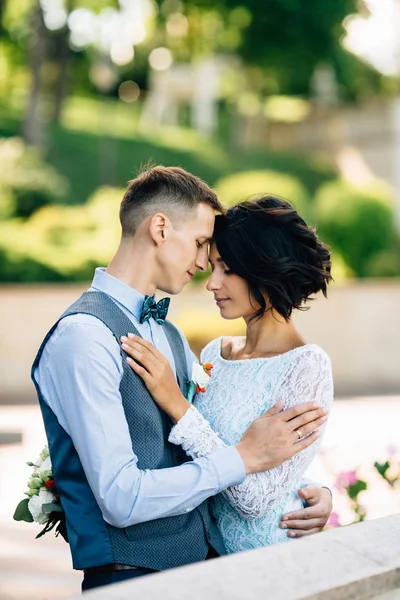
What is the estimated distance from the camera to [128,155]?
2394 cm

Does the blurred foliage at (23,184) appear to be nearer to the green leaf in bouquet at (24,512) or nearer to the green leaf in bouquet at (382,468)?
the green leaf in bouquet at (382,468)

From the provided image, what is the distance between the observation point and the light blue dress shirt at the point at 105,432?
2229mm

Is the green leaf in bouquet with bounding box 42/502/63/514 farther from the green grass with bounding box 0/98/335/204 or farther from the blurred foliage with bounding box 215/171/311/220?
the green grass with bounding box 0/98/335/204

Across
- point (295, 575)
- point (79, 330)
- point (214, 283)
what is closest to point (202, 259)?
point (214, 283)

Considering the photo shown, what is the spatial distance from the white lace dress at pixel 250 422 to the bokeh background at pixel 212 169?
1.52 m

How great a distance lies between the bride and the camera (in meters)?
2.65

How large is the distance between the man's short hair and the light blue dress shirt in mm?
415

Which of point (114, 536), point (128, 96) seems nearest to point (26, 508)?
point (114, 536)

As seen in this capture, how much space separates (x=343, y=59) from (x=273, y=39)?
105 inches

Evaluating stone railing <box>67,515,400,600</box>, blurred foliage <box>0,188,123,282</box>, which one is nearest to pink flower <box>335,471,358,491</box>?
stone railing <box>67,515,400,600</box>

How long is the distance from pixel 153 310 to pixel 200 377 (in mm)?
318

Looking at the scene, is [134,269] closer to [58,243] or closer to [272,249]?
[272,249]

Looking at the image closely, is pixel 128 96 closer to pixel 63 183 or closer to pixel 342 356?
pixel 63 183

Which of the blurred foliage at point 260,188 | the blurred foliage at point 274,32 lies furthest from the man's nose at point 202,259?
the blurred foliage at point 274,32
